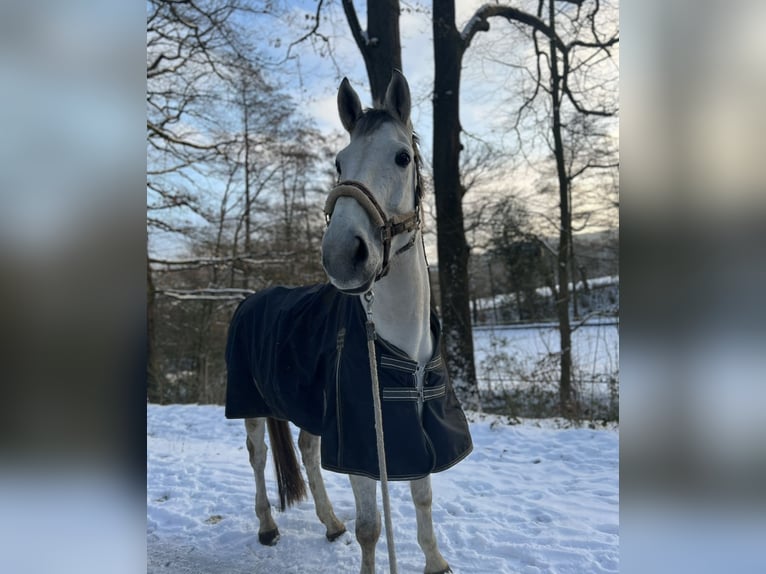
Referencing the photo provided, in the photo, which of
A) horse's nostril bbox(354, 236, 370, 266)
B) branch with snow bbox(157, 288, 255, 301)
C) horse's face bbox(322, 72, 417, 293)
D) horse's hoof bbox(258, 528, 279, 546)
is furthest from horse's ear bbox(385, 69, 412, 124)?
branch with snow bbox(157, 288, 255, 301)

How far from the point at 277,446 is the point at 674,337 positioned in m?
2.93

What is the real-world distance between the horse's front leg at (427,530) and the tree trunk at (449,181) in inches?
144

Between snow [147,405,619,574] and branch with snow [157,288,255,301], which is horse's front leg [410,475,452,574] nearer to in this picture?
snow [147,405,619,574]

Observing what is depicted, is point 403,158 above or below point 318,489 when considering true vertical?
above

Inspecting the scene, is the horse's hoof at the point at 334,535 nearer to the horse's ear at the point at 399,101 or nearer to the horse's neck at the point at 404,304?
the horse's neck at the point at 404,304

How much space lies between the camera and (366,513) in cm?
204

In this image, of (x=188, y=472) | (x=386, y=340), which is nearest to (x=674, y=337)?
(x=386, y=340)

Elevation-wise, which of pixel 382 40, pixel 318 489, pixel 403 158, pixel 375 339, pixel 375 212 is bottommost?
pixel 318 489

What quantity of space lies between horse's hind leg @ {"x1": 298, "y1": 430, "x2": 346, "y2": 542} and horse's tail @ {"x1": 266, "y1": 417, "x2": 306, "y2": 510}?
0.11m

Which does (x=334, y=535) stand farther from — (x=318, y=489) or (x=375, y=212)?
(x=375, y=212)

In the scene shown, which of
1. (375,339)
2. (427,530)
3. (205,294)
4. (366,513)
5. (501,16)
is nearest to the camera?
(375,339)

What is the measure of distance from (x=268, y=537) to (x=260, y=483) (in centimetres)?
33

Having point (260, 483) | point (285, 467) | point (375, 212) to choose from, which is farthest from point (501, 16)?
point (260, 483)

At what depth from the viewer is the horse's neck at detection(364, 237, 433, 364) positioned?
71.8 inches
